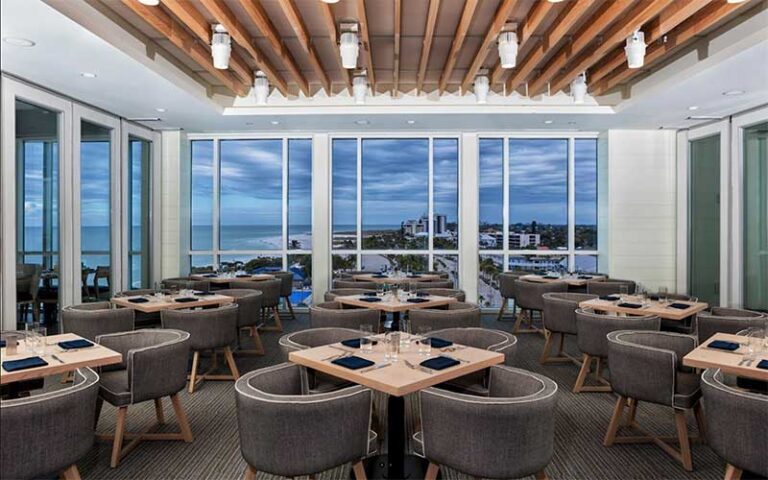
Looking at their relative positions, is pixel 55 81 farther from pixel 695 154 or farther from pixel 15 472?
pixel 695 154

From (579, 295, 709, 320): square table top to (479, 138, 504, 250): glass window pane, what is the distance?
3.86 metres

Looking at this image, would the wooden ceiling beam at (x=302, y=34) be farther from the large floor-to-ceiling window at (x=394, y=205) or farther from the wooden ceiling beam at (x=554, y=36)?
the large floor-to-ceiling window at (x=394, y=205)

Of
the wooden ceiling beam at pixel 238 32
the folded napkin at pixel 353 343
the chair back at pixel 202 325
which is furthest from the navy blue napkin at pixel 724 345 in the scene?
the wooden ceiling beam at pixel 238 32

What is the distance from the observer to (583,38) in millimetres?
4758

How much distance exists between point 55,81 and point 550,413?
19.4ft

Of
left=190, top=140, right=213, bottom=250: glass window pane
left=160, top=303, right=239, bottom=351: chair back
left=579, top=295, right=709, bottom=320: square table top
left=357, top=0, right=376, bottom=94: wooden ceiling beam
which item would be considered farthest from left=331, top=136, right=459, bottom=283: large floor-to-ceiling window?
left=160, top=303, right=239, bottom=351: chair back

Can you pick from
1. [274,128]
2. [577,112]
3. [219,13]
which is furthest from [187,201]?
[577,112]

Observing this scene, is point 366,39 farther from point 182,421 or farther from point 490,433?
point 490,433

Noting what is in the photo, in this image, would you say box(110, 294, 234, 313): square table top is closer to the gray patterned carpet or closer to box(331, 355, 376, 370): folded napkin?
the gray patterned carpet

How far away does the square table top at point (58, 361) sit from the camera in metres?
2.75

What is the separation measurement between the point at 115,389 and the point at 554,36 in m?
4.66

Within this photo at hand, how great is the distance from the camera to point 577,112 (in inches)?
283

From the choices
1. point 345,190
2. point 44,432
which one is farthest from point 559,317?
point 345,190

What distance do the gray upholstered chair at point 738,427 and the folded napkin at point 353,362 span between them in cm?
177
